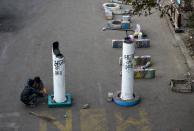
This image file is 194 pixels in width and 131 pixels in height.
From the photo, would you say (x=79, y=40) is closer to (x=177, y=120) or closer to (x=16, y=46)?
(x=16, y=46)

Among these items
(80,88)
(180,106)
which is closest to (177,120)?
(180,106)

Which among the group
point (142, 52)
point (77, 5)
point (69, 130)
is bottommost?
point (69, 130)

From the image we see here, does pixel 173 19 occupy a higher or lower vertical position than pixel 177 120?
higher

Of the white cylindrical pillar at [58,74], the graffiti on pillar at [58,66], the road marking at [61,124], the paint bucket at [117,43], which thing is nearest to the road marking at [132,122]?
the road marking at [61,124]

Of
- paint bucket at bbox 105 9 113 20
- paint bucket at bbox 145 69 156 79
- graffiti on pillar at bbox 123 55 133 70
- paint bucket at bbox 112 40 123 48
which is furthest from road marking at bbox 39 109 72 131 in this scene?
paint bucket at bbox 105 9 113 20

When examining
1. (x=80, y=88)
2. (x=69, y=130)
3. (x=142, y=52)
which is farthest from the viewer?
(x=142, y=52)

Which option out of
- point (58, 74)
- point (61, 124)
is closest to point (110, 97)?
point (58, 74)

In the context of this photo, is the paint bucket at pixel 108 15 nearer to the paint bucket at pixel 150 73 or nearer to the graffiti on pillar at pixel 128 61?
the paint bucket at pixel 150 73

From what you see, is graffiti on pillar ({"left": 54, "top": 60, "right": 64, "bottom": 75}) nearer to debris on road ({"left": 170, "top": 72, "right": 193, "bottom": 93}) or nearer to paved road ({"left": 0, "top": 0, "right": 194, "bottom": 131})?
paved road ({"left": 0, "top": 0, "right": 194, "bottom": 131})

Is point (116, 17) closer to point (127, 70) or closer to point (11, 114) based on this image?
point (127, 70)
